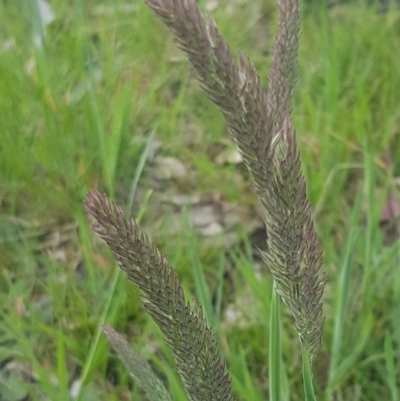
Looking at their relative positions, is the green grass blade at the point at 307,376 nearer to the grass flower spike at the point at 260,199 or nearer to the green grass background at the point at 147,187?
the grass flower spike at the point at 260,199

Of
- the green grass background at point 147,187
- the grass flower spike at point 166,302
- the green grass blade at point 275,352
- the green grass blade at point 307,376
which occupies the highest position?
the grass flower spike at point 166,302

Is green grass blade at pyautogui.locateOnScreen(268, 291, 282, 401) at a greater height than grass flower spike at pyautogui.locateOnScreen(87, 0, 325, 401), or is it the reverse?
grass flower spike at pyautogui.locateOnScreen(87, 0, 325, 401)

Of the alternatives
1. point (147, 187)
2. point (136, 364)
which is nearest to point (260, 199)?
point (136, 364)

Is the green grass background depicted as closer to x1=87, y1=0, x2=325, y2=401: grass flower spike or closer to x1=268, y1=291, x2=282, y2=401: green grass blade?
x1=268, y1=291, x2=282, y2=401: green grass blade

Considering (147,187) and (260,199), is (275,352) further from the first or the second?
(147,187)

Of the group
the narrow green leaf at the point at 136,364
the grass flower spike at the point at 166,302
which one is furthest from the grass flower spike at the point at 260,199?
the narrow green leaf at the point at 136,364

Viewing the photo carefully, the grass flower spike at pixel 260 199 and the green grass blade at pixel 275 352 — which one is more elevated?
the grass flower spike at pixel 260 199

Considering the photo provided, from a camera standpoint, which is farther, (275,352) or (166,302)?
(275,352)

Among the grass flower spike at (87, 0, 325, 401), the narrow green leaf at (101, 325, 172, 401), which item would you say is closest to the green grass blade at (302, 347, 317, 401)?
the grass flower spike at (87, 0, 325, 401)
